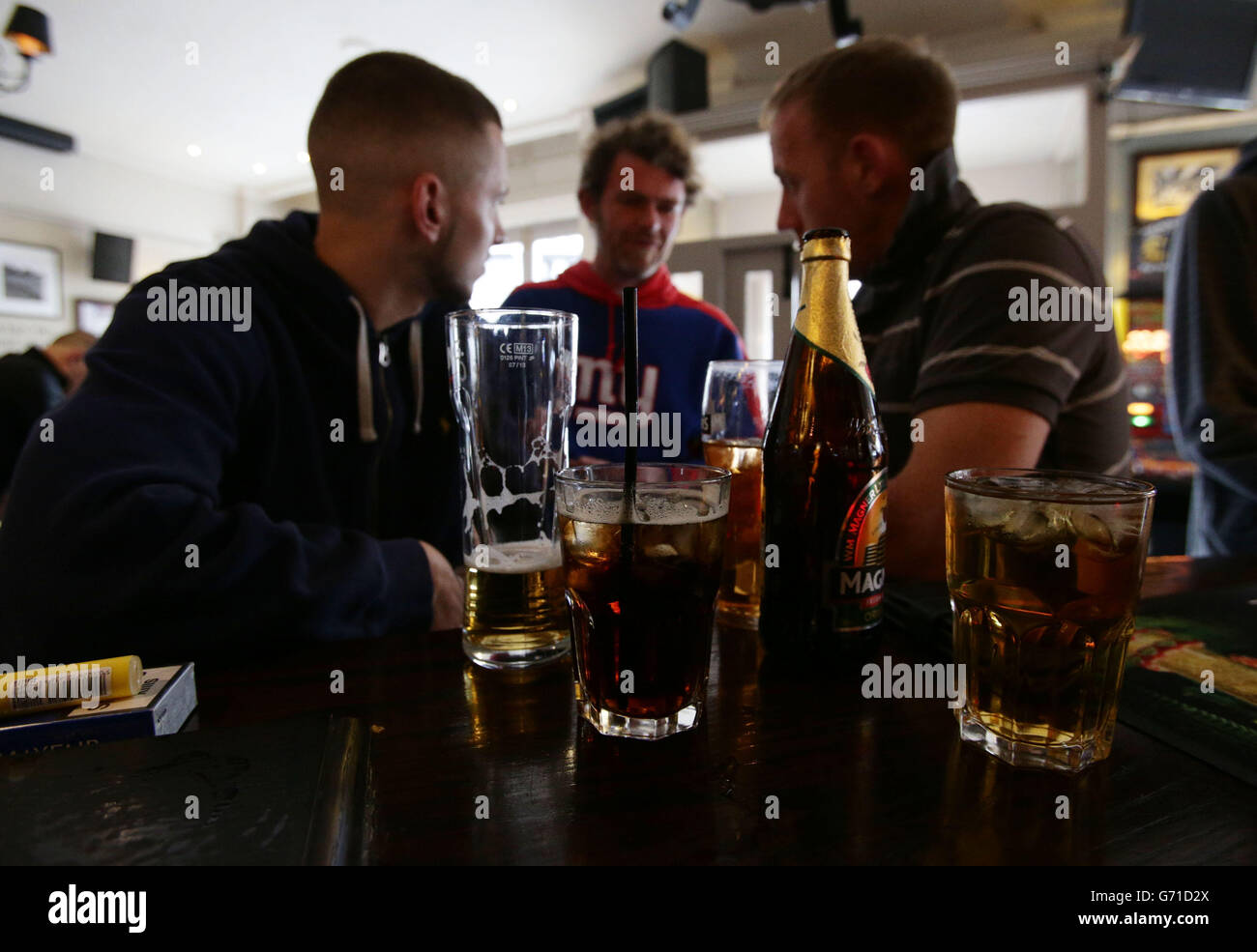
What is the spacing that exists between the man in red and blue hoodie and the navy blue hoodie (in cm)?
108

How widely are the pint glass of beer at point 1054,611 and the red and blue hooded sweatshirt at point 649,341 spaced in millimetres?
1715

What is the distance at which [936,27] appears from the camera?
3.94 m

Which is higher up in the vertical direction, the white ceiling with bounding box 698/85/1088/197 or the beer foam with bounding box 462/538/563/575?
the white ceiling with bounding box 698/85/1088/197

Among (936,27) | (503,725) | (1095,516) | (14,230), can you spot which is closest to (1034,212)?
(1095,516)

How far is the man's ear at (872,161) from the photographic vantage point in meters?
1.32

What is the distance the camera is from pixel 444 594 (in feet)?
2.92

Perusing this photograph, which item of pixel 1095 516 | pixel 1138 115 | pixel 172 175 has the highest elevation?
pixel 172 175

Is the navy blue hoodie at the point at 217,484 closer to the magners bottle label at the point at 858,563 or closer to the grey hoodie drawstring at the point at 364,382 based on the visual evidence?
the grey hoodie drawstring at the point at 364,382

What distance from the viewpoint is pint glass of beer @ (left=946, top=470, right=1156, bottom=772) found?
0.47 metres

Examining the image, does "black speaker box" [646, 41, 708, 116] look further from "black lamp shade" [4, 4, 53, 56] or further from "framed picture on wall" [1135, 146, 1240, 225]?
"black lamp shade" [4, 4, 53, 56]

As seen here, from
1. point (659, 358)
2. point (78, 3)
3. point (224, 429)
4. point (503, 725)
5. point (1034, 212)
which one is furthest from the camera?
point (78, 3)

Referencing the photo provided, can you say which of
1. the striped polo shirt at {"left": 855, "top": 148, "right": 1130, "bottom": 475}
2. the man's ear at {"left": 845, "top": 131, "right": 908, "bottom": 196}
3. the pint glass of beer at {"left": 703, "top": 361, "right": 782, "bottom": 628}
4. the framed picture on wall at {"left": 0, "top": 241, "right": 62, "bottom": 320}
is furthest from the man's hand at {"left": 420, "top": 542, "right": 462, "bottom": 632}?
the framed picture on wall at {"left": 0, "top": 241, "right": 62, "bottom": 320}

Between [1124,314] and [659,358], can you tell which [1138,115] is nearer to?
[1124,314]

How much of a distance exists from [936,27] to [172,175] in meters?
7.14
